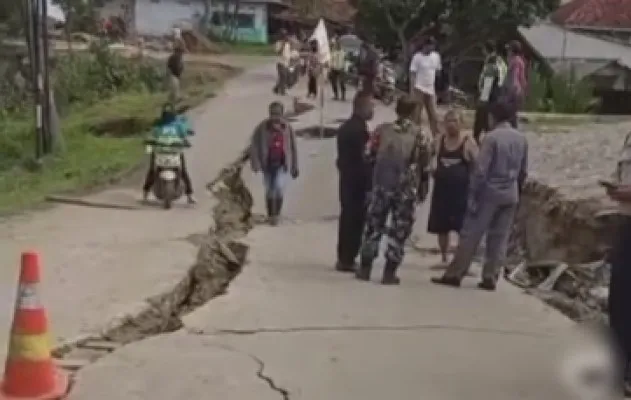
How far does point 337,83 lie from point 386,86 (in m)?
1.33

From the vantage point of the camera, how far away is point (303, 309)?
10047mm

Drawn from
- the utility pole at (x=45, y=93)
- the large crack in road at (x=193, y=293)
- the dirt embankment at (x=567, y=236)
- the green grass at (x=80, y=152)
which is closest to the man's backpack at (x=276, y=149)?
the large crack in road at (x=193, y=293)

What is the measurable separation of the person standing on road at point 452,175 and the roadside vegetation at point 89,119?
19.9 feet

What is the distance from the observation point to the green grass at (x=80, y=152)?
18844 millimetres

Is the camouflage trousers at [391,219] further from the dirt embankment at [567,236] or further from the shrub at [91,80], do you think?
the shrub at [91,80]

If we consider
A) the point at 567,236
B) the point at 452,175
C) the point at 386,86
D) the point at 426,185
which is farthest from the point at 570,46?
the point at 426,185

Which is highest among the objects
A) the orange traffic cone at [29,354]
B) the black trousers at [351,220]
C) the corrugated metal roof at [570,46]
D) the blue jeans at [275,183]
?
the orange traffic cone at [29,354]

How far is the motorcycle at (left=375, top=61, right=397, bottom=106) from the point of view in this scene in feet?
100

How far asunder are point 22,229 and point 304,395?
7492 mm

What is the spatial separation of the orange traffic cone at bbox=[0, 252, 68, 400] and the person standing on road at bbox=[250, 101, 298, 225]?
778 cm

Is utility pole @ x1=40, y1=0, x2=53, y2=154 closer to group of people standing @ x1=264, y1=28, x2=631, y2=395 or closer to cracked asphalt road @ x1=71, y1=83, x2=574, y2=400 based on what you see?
cracked asphalt road @ x1=71, y1=83, x2=574, y2=400

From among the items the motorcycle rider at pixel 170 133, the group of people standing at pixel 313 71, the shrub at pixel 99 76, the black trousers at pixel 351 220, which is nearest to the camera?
the black trousers at pixel 351 220

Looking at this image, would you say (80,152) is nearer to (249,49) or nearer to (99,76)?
(99,76)

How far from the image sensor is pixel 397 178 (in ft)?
36.5
